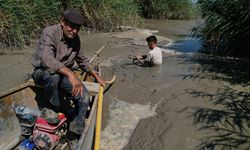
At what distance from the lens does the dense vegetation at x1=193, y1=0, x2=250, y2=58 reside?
9039 millimetres

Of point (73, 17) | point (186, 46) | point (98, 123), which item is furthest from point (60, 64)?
point (186, 46)

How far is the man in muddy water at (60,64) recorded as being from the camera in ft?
A: 13.0

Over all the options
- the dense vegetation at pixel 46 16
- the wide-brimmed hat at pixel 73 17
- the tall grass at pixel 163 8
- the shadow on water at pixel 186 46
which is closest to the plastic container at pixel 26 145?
the wide-brimmed hat at pixel 73 17

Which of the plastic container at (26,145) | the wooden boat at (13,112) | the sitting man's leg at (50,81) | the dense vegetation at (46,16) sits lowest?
the plastic container at (26,145)

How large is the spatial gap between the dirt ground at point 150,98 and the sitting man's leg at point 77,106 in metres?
0.53

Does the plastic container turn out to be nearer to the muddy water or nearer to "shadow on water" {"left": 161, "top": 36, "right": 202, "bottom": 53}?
the muddy water

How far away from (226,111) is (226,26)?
444 cm

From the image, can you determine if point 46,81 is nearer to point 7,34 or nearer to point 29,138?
point 29,138

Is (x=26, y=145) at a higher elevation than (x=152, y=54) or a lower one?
lower

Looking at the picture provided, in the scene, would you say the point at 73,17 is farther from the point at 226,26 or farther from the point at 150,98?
the point at 226,26

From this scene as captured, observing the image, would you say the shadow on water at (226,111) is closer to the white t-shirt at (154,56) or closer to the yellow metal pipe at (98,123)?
the white t-shirt at (154,56)

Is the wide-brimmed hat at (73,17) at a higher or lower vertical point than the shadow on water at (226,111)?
higher

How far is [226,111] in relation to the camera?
18.2 feet

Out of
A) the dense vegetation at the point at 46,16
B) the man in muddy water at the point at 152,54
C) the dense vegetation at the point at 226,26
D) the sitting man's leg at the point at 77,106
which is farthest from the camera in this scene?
the dense vegetation at the point at 226,26
